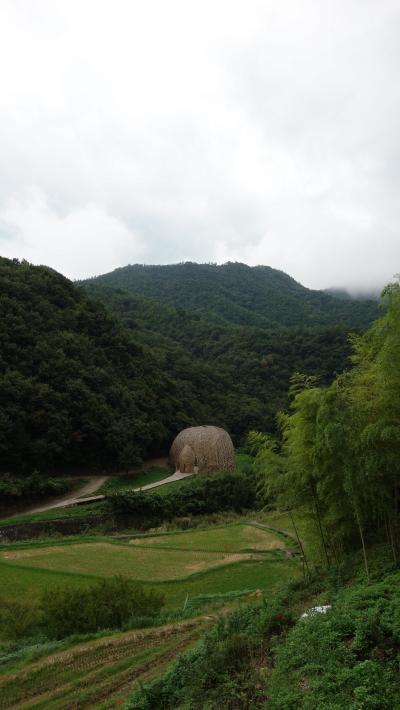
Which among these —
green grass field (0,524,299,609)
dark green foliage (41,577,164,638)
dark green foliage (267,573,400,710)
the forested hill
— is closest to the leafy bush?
green grass field (0,524,299,609)

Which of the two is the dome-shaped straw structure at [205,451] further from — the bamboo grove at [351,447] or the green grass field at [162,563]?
the bamboo grove at [351,447]

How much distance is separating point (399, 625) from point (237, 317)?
3105 inches

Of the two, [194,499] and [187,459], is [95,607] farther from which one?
[187,459]

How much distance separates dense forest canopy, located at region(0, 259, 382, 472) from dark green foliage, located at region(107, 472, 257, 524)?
646cm

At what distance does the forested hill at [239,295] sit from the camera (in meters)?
83.0

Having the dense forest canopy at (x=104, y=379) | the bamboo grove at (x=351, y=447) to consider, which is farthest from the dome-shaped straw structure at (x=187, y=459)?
the bamboo grove at (x=351, y=447)

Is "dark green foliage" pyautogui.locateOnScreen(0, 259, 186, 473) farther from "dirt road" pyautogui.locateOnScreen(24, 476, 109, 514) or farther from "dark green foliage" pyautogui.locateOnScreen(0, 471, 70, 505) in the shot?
"dark green foliage" pyautogui.locateOnScreen(0, 471, 70, 505)

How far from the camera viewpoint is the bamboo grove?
840cm

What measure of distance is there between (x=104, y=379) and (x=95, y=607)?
23.7 m

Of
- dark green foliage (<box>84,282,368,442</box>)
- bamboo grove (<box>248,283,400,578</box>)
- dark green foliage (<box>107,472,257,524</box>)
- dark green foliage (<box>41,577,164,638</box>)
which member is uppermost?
dark green foliage (<box>84,282,368,442</box>)

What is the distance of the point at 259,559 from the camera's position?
53.3ft

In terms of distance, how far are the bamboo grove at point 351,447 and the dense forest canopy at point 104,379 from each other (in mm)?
16901

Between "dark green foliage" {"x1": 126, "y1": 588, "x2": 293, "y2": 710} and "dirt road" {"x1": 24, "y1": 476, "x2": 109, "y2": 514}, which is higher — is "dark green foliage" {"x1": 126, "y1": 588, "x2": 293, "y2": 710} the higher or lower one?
the higher one

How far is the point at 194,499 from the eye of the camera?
84.0ft
